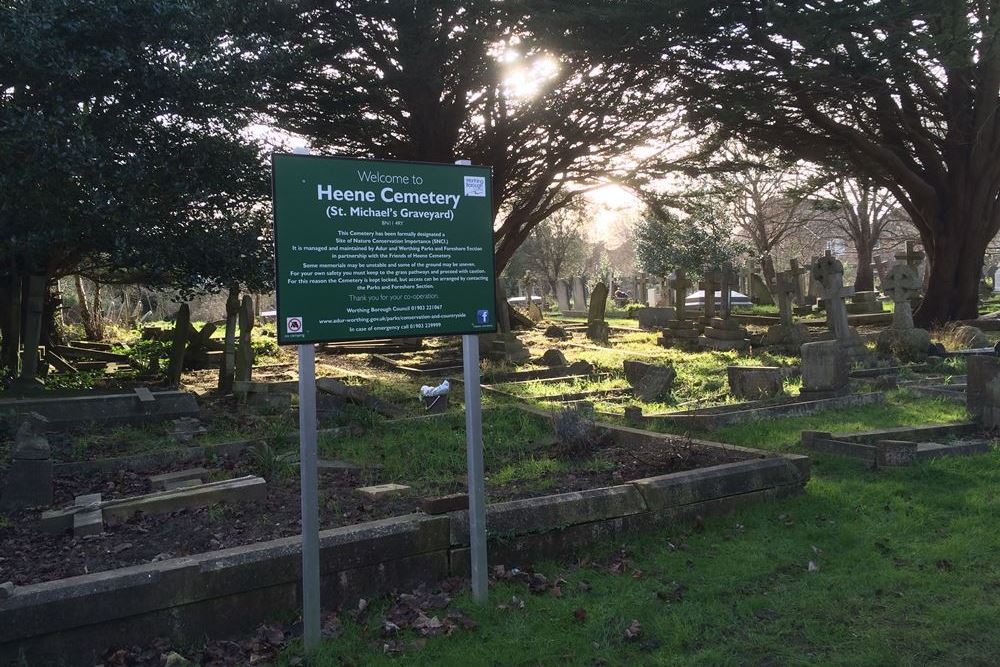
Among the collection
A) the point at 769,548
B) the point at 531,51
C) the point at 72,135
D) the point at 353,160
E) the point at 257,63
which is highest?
the point at 531,51

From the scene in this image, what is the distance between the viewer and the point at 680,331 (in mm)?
20906

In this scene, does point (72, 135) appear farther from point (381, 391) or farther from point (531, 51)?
point (531, 51)

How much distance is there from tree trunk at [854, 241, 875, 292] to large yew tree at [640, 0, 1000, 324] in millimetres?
13498

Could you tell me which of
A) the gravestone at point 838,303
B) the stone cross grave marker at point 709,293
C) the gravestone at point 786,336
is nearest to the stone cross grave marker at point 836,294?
the gravestone at point 838,303

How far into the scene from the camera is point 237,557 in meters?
4.12

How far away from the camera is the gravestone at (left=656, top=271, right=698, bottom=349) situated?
66.1 feet

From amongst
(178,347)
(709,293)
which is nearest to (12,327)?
(178,347)

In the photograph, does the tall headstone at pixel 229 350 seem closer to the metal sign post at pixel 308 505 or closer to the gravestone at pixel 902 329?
the metal sign post at pixel 308 505

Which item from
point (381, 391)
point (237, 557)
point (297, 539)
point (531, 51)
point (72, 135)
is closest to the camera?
point (237, 557)

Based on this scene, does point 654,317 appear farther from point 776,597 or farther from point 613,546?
point 776,597

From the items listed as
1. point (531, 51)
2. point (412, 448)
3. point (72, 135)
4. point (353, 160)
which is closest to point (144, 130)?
point (72, 135)

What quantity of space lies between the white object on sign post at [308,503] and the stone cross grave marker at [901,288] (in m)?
14.0

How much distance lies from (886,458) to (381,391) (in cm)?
815

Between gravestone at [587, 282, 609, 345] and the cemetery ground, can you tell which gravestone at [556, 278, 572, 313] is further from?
the cemetery ground
